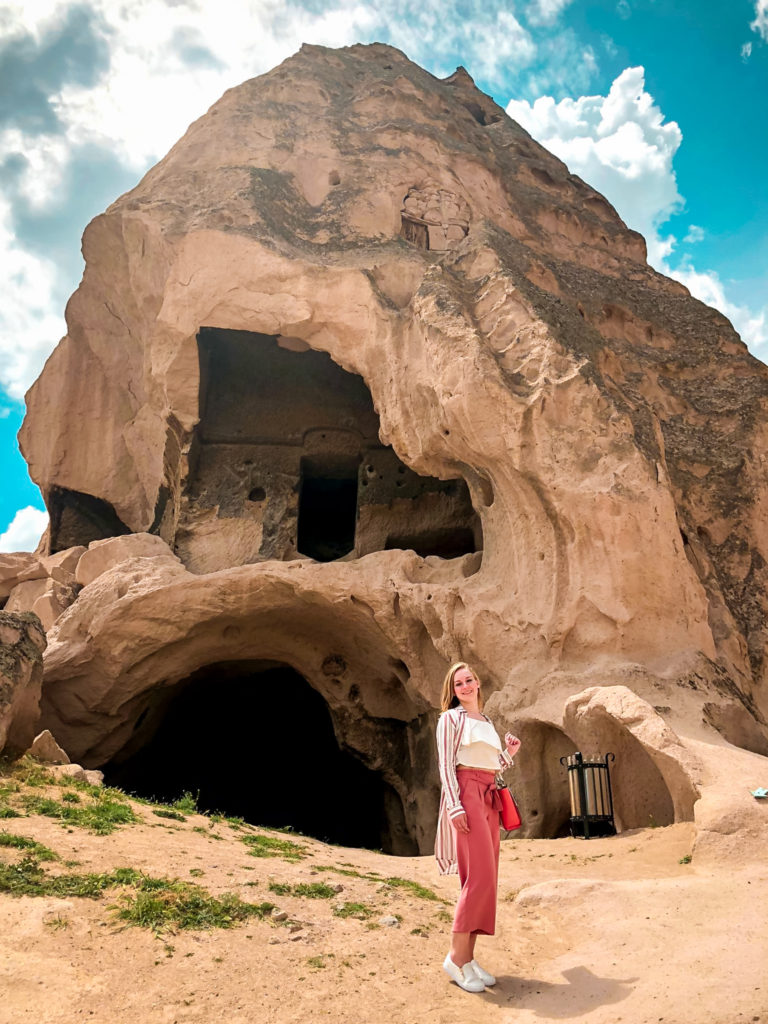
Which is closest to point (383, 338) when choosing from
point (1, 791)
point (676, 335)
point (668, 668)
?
point (676, 335)

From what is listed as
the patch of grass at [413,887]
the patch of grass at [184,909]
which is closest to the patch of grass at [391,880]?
the patch of grass at [413,887]

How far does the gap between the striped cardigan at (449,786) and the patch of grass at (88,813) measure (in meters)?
2.47

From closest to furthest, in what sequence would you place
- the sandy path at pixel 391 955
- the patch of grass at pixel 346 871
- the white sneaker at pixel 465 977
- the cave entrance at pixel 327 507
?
the sandy path at pixel 391 955 → the white sneaker at pixel 465 977 → the patch of grass at pixel 346 871 → the cave entrance at pixel 327 507

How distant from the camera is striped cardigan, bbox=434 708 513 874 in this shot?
3600 millimetres

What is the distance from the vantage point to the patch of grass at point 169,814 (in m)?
6.14

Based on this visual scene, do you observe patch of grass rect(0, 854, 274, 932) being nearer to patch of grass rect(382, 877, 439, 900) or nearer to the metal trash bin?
patch of grass rect(382, 877, 439, 900)

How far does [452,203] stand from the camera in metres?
11.9

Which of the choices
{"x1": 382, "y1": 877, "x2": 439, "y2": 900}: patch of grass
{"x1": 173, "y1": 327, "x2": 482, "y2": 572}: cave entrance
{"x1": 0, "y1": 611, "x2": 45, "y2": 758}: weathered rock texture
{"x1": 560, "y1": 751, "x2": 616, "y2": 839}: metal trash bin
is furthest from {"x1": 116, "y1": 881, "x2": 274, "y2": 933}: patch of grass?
{"x1": 173, "y1": 327, "x2": 482, "y2": 572}: cave entrance

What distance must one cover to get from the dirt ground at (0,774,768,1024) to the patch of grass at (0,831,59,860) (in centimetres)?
11

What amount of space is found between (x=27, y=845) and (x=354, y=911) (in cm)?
178

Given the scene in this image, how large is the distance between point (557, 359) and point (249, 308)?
13.0 feet

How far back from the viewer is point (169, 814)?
6211 millimetres

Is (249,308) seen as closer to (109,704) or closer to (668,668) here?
(109,704)

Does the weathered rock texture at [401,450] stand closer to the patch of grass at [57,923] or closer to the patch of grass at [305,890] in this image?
the patch of grass at [305,890]
